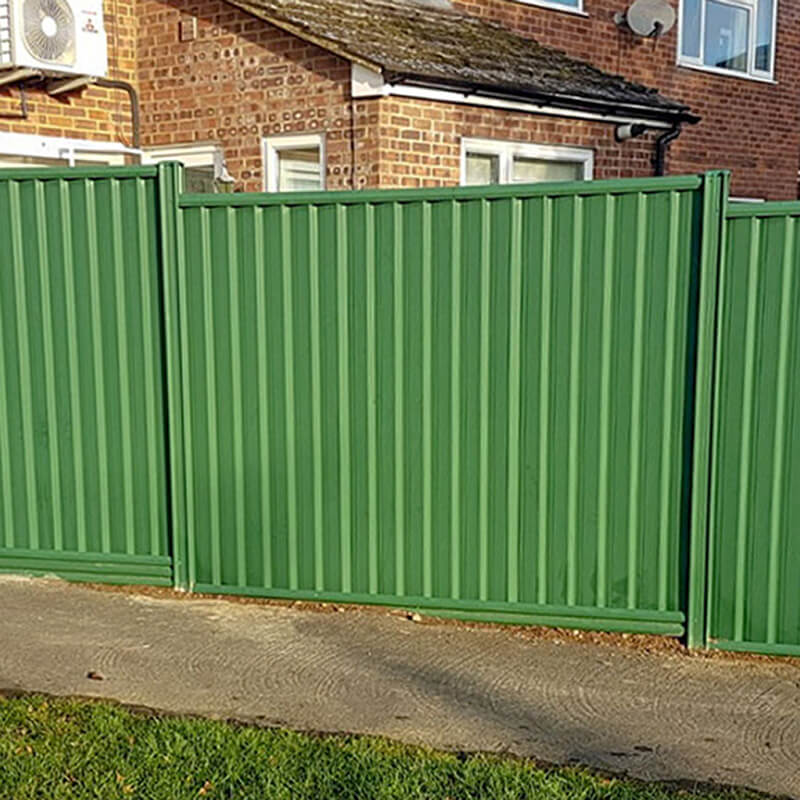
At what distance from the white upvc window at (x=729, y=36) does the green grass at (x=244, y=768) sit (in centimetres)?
979

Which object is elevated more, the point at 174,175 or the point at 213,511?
the point at 174,175

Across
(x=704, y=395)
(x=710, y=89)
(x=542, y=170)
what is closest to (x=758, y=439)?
→ (x=704, y=395)

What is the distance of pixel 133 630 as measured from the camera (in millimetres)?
5281

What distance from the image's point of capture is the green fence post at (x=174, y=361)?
5.51 m

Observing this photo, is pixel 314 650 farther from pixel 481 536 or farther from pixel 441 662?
pixel 481 536

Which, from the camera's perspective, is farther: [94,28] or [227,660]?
[94,28]

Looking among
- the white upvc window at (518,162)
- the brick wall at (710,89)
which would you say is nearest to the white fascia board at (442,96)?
the white upvc window at (518,162)

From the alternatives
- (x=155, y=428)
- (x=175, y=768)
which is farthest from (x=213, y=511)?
(x=175, y=768)

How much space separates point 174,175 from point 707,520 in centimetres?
325

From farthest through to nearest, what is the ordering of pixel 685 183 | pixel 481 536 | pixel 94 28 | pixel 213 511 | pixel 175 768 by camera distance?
pixel 94 28 < pixel 213 511 < pixel 481 536 < pixel 685 183 < pixel 175 768

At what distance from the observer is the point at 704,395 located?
16.1ft

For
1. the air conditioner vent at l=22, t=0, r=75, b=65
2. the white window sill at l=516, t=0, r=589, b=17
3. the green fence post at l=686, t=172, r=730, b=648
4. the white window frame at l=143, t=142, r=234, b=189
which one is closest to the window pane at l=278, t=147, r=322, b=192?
the white window frame at l=143, t=142, r=234, b=189

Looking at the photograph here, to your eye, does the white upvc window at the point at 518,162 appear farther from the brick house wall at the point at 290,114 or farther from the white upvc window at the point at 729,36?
the white upvc window at the point at 729,36

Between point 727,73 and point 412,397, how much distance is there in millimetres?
8602
